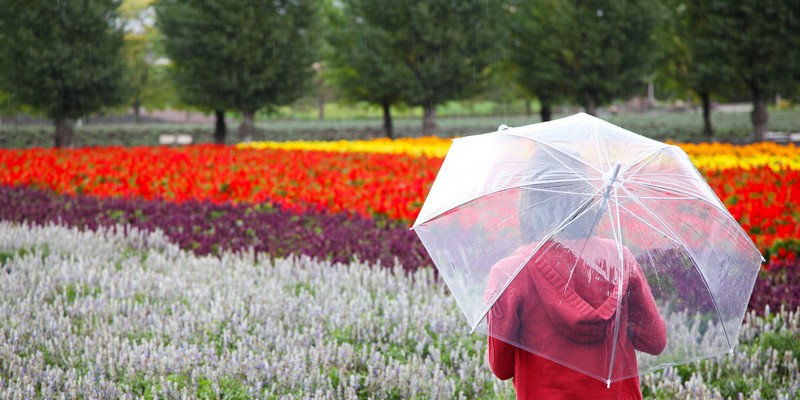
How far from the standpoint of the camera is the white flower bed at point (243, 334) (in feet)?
11.1

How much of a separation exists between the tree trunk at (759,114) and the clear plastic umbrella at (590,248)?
17.7 metres

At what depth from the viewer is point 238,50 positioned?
20.4 m

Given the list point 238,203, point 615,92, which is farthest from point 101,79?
point 615,92

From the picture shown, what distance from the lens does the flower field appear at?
344 cm

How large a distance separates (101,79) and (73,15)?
1816mm

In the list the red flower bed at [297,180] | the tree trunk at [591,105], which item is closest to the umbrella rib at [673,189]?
the red flower bed at [297,180]

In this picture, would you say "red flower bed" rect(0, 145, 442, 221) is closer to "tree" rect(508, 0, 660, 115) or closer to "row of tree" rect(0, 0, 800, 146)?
"row of tree" rect(0, 0, 800, 146)

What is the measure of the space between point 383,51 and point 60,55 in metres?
9.13

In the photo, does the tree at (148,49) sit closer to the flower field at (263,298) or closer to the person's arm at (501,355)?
the flower field at (263,298)

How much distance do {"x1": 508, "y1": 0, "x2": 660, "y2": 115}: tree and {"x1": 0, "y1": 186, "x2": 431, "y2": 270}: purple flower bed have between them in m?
15.2

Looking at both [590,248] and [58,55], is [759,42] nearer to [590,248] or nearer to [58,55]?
[590,248]

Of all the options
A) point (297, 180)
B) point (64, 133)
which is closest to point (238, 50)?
point (64, 133)

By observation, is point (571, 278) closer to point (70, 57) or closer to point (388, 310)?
point (388, 310)

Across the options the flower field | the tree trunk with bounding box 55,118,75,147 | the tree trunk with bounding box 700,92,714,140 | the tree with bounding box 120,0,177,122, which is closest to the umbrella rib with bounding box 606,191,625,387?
the flower field
